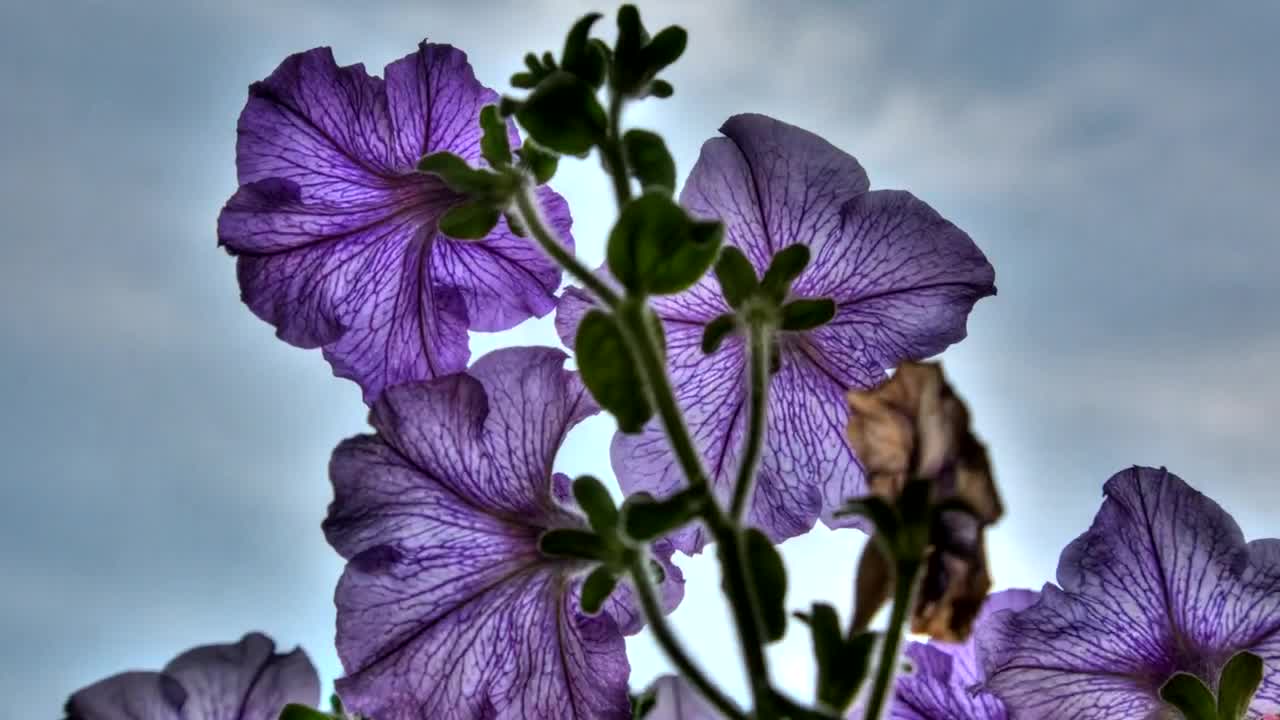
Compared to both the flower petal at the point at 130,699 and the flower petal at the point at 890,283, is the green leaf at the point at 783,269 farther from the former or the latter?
the flower petal at the point at 130,699

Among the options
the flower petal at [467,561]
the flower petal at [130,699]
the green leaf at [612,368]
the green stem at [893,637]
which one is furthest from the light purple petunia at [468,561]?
the green stem at [893,637]

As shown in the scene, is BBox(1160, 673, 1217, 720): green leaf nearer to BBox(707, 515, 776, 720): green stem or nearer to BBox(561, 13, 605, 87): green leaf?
BBox(707, 515, 776, 720): green stem

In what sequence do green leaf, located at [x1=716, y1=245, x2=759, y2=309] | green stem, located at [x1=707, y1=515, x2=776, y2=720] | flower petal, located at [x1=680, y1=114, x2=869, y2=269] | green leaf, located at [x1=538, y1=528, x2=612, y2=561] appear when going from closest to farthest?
green stem, located at [x1=707, y1=515, x2=776, y2=720] < green leaf, located at [x1=538, y1=528, x2=612, y2=561] < green leaf, located at [x1=716, y1=245, x2=759, y2=309] < flower petal, located at [x1=680, y1=114, x2=869, y2=269]

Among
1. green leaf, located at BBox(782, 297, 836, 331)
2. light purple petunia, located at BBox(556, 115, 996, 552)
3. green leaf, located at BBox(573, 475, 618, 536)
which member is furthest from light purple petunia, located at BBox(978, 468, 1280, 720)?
green leaf, located at BBox(573, 475, 618, 536)

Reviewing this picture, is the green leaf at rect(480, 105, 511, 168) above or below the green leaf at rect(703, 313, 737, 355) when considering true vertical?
above

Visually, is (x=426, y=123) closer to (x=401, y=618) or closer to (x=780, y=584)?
(x=401, y=618)

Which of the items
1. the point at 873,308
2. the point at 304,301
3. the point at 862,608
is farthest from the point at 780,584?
the point at 304,301

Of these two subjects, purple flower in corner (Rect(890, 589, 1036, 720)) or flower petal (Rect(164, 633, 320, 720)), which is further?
purple flower in corner (Rect(890, 589, 1036, 720))
